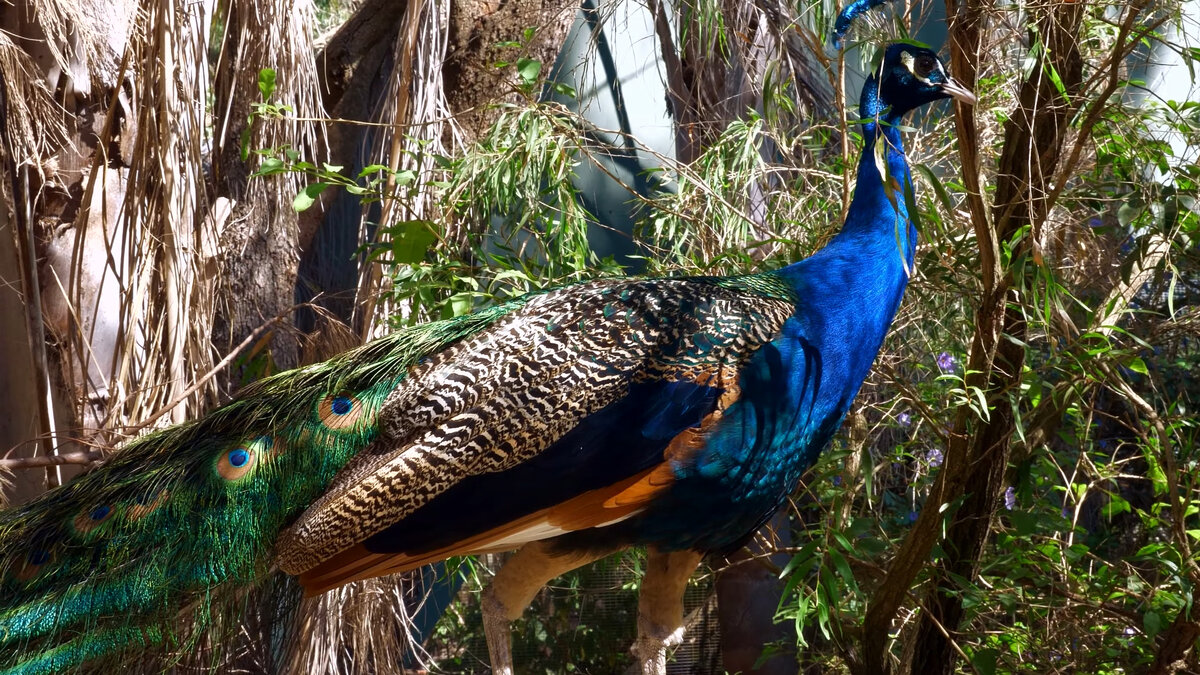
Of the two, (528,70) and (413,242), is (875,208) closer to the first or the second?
(528,70)

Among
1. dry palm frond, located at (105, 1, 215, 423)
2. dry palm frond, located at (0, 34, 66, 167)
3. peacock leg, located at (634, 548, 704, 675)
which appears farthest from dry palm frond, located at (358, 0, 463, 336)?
peacock leg, located at (634, 548, 704, 675)

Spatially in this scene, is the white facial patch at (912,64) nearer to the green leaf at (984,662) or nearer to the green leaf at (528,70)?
the green leaf at (528,70)

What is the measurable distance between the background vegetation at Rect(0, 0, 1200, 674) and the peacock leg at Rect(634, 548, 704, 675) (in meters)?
0.28

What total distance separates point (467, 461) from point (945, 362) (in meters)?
1.42

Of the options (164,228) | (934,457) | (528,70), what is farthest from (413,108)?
(934,457)

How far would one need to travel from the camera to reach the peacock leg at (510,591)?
261cm

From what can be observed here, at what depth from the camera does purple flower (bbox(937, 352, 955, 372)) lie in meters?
2.96

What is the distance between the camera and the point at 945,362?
3.01 m

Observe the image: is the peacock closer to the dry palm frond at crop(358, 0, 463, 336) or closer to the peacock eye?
the peacock eye

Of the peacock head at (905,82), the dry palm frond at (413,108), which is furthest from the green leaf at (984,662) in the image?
the dry palm frond at (413,108)

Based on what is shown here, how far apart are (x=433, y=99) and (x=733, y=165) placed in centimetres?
100

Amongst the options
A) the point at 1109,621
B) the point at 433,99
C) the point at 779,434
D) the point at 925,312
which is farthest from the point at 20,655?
the point at 1109,621

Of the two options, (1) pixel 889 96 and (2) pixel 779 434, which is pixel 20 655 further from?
(1) pixel 889 96

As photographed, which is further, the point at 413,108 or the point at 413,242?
the point at 413,108
